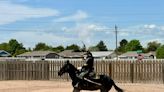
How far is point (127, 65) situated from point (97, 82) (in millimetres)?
15683

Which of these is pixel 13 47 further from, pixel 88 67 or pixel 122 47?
pixel 88 67

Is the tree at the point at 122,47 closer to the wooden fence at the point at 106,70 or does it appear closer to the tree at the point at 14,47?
the tree at the point at 14,47

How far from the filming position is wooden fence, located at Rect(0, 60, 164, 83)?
1372 inches

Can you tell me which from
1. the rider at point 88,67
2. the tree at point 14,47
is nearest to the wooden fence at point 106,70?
the rider at point 88,67

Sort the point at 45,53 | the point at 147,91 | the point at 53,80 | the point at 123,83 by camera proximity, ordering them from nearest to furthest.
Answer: the point at 147,91
the point at 123,83
the point at 53,80
the point at 45,53

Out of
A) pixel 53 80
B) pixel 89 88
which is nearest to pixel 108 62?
pixel 53 80

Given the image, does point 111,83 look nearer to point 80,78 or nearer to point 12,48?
point 80,78

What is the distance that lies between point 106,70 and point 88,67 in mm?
16920

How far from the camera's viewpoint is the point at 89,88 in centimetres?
2023

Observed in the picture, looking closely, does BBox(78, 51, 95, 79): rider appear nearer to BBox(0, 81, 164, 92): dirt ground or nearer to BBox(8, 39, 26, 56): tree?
BBox(0, 81, 164, 92): dirt ground

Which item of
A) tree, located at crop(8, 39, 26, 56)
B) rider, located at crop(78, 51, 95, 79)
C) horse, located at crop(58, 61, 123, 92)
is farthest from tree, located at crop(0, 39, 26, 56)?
rider, located at crop(78, 51, 95, 79)

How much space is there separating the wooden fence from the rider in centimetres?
1538

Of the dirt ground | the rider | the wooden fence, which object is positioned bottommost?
the dirt ground

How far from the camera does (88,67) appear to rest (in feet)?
64.6
